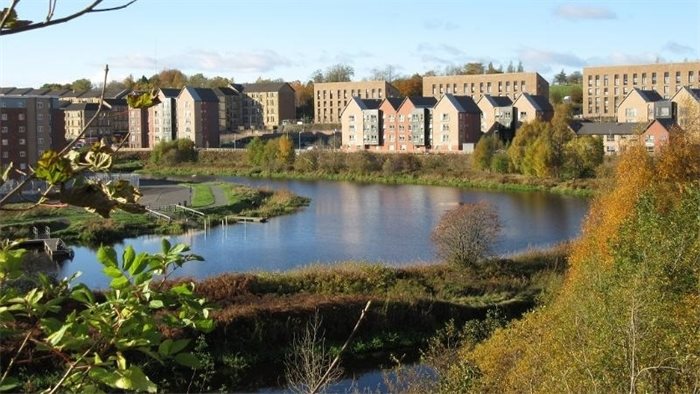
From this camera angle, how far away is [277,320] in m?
6.15

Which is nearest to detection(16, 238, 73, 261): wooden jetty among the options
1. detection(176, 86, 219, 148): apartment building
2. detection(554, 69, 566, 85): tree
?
detection(176, 86, 219, 148): apartment building

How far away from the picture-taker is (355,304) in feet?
21.7

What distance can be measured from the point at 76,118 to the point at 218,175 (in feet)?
14.1

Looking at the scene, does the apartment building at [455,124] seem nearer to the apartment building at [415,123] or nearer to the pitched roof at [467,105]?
the pitched roof at [467,105]

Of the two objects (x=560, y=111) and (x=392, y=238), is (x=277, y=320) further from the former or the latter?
(x=560, y=111)

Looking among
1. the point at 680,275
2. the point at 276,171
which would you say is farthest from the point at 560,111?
the point at 680,275

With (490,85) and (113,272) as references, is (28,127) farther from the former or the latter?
(490,85)

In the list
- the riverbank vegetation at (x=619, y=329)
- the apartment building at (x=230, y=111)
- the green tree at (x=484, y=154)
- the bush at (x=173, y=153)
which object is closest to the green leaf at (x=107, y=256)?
the riverbank vegetation at (x=619, y=329)

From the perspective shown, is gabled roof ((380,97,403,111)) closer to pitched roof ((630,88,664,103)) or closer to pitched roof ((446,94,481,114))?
pitched roof ((446,94,481,114))

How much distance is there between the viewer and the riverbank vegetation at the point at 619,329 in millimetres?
2924

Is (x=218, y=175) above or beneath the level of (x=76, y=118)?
beneath

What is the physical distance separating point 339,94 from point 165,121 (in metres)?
7.52

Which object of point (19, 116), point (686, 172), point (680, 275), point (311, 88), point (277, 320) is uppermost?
point (311, 88)

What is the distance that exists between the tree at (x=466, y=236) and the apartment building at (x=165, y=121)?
19.1 m
